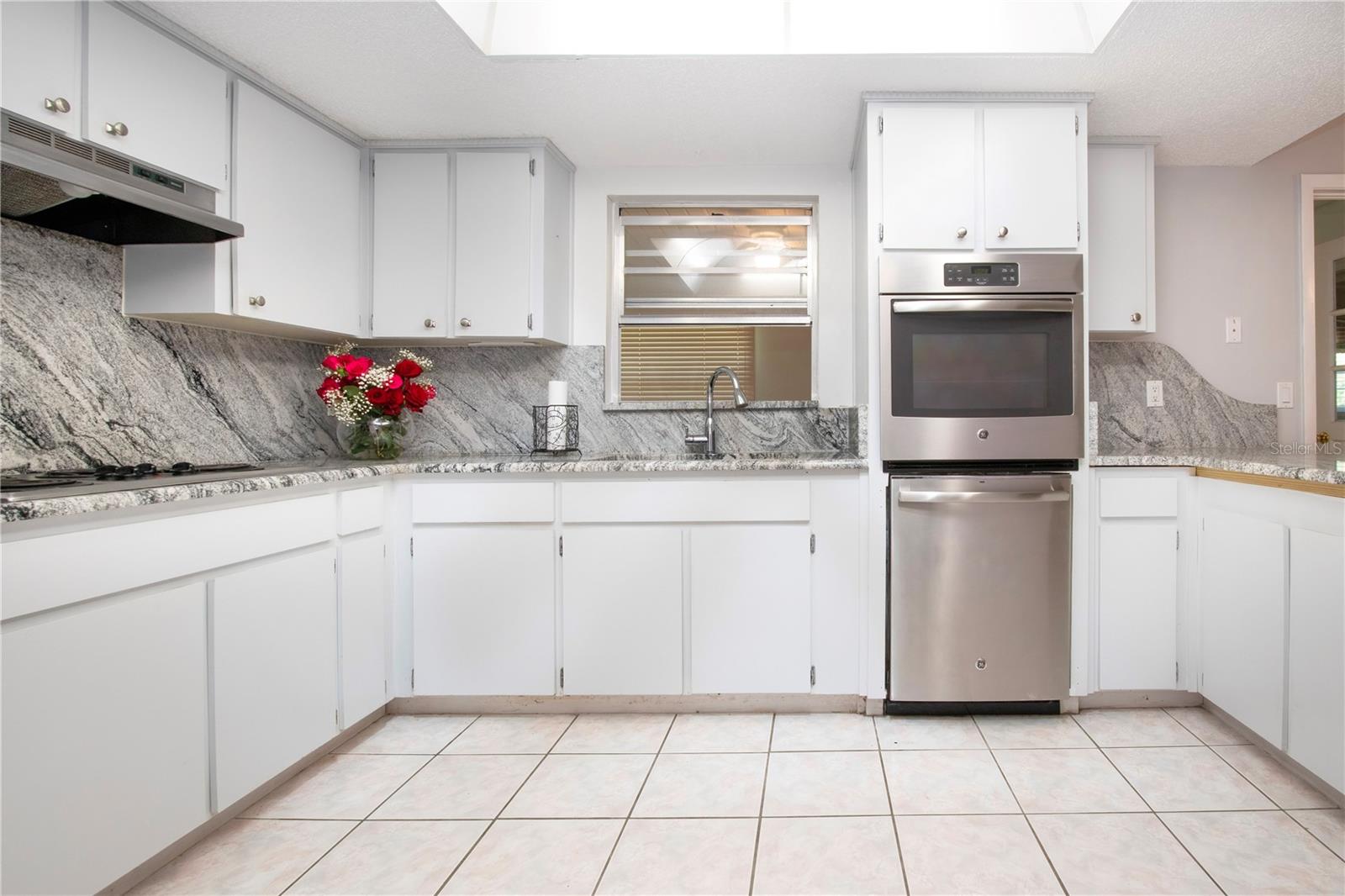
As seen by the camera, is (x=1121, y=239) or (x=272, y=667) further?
(x=1121, y=239)

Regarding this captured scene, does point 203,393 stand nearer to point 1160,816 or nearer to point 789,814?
point 789,814

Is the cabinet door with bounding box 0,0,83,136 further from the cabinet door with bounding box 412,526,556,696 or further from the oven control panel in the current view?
the oven control panel

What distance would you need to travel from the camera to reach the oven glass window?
8.00ft

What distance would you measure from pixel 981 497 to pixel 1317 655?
3.03ft

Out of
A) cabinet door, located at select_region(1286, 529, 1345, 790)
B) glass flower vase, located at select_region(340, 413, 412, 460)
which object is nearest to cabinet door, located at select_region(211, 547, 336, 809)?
glass flower vase, located at select_region(340, 413, 412, 460)

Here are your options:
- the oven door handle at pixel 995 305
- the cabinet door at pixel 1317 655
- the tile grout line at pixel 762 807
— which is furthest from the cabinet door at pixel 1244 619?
the tile grout line at pixel 762 807

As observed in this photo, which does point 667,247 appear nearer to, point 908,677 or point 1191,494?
point 908,677

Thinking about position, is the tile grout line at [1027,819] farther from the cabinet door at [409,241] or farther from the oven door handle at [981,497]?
the cabinet door at [409,241]

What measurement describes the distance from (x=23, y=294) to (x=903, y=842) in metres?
2.61

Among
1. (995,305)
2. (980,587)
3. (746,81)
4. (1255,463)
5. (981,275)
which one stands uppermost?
(746,81)

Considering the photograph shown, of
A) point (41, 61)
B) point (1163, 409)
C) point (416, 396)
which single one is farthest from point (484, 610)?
point (1163, 409)

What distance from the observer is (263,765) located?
6.11 ft

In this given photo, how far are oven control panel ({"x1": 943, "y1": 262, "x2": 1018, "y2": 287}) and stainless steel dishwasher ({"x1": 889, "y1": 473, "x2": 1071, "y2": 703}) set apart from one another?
66 cm

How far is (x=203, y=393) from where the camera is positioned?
2.35m
